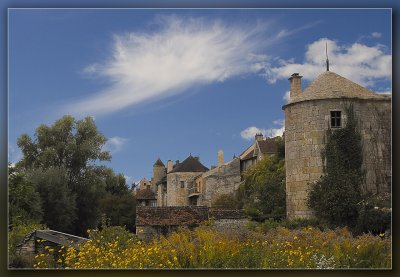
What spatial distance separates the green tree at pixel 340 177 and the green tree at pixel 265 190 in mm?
1448

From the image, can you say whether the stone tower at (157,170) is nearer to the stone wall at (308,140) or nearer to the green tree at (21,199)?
the green tree at (21,199)

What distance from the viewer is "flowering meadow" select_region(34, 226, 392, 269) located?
32.3 feet

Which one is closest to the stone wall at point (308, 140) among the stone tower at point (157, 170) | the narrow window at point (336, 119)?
the narrow window at point (336, 119)

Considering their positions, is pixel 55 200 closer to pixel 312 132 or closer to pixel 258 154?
pixel 312 132

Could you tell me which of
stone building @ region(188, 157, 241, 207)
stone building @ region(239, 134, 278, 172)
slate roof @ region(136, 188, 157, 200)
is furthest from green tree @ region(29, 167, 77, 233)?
stone building @ region(239, 134, 278, 172)

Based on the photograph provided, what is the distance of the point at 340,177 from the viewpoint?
59.1 feet

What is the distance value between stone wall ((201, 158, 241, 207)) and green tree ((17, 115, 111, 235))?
20.7 ft

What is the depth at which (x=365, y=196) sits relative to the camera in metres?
16.7

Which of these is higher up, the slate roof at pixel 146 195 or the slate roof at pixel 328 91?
the slate roof at pixel 328 91

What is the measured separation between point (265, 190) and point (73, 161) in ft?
32.2

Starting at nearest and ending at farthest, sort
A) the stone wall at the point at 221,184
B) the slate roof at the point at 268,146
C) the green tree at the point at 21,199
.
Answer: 1. the green tree at the point at 21,199
2. the slate roof at the point at 268,146
3. the stone wall at the point at 221,184

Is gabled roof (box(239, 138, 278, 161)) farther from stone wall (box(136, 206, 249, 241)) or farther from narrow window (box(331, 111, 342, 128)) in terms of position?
stone wall (box(136, 206, 249, 241))

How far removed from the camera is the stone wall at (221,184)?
21019 millimetres

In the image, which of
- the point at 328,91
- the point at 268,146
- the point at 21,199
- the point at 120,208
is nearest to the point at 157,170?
the point at 120,208
